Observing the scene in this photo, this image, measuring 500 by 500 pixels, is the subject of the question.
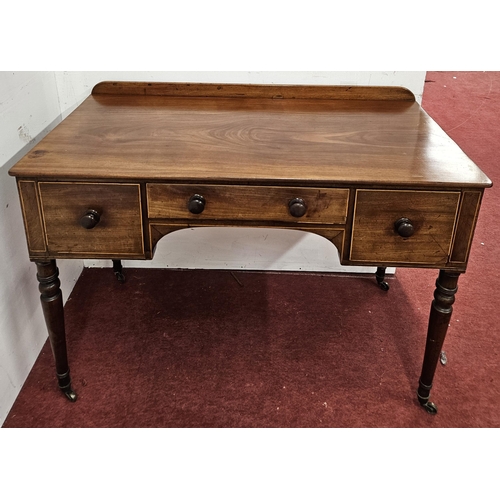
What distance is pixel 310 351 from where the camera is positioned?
1.90m

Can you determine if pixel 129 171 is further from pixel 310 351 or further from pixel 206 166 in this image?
pixel 310 351

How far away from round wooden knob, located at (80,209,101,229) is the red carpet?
0.59 m

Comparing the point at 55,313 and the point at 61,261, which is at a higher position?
the point at 55,313

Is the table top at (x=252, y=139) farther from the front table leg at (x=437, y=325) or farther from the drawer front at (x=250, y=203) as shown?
the front table leg at (x=437, y=325)

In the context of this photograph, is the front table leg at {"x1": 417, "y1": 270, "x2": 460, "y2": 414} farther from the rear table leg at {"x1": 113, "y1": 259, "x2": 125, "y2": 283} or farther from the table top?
the rear table leg at {"x1": 113, "y1": 259, "x2": 125, "y2": 283}

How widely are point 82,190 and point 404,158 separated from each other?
786 millimetres

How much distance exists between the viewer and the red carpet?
1.64 m

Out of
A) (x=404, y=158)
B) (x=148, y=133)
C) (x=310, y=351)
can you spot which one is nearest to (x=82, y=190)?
(x=148, y=133)

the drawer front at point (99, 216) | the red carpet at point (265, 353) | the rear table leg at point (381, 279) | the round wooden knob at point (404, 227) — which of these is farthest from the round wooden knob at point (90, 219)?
the rear table leg at point (381, 279)

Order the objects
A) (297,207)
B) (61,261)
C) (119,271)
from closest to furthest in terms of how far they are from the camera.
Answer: (297,207)
(61,261)
(119,271)

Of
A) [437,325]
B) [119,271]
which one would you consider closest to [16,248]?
[119,271]

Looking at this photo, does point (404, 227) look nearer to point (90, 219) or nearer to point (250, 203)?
point (250, 203)

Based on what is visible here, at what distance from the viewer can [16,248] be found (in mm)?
1660

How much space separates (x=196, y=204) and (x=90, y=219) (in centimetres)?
25
